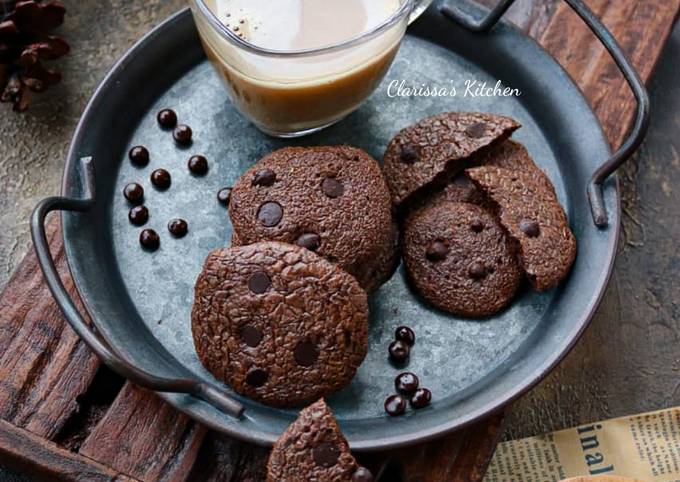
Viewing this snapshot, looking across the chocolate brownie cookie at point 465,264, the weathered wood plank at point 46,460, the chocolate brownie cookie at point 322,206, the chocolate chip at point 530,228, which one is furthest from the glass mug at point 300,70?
the weathered wood plank at point 46,460

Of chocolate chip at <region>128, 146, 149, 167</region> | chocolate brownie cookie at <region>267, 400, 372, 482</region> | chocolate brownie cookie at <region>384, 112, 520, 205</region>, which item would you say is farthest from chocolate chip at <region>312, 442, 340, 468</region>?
chocolate chip at <region>128, 146, 149, 167</region>

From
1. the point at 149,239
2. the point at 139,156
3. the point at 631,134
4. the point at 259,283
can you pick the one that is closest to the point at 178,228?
the point at 149,239

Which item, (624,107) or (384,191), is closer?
(384,191)

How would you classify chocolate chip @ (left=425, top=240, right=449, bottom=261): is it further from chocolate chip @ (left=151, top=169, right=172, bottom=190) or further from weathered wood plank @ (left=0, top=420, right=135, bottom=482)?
weathered wood plank @ (left=0, top=420, right=135, bottom=482)

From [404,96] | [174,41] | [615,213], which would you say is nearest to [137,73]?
[174,41]

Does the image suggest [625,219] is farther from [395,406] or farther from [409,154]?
[395,406]

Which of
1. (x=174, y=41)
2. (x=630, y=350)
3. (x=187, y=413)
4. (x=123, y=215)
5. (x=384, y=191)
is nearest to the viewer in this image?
(x=187, y=413)

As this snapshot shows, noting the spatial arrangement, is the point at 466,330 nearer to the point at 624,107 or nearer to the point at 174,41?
the point at 624,107
